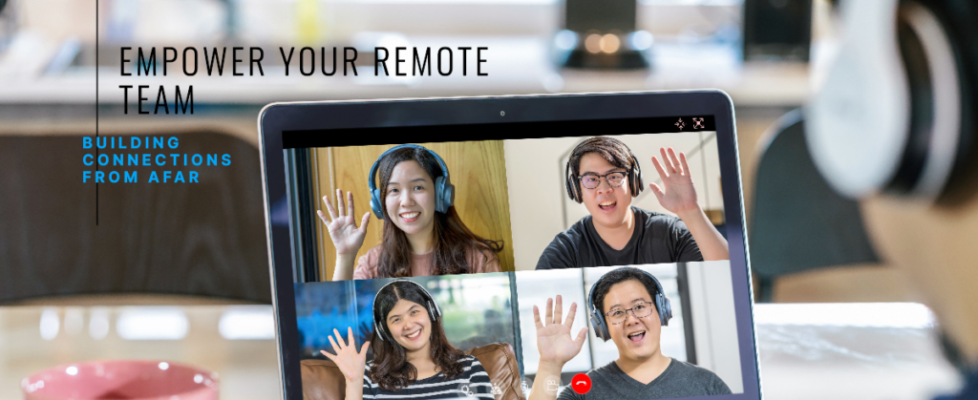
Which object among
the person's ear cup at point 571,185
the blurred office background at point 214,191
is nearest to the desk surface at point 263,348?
the blurred office background at point 214,191

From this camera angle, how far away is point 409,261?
438mm

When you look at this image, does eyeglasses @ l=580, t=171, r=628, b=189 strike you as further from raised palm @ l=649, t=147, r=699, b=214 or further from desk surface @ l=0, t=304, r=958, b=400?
desk surface @ l=0, t=304, r=958, b=400

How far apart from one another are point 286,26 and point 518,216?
73 cm

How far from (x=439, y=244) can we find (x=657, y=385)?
172mm

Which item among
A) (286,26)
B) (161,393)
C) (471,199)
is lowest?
(161,393)

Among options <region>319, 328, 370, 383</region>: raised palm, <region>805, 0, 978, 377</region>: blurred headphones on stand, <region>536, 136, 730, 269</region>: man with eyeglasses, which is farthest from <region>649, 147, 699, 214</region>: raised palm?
<region>805, 0, 978, 377</region>: blurred headphones on stand

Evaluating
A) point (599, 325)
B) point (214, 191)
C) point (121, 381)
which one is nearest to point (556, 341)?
point (599, 325)

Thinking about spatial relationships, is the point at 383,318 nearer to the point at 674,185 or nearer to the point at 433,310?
the point at 433,310

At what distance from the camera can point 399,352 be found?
43cm

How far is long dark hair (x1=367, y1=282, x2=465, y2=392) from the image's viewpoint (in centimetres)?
42

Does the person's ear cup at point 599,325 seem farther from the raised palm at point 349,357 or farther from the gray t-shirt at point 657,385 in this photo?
the raised palm at point 349,357

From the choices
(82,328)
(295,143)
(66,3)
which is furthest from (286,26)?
(295,143)

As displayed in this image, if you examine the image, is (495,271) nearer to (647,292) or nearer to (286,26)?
(647,292)

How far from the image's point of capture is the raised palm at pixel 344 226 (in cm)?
43
